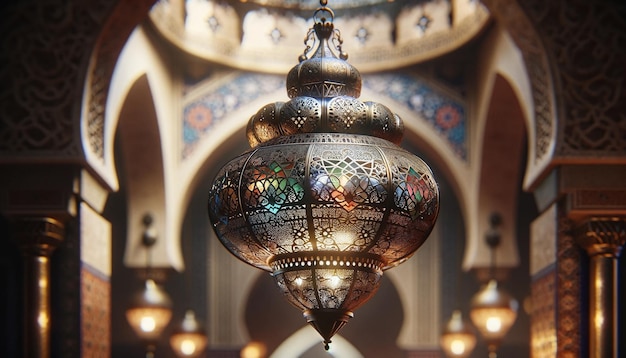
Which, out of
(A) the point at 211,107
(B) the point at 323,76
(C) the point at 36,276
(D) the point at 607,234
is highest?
(A) the point at 211,107

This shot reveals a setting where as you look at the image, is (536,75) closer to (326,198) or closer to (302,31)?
(326,198)

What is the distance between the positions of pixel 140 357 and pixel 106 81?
377 centimetres

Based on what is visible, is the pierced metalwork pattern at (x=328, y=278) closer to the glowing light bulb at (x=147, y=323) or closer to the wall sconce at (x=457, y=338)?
the glowing light bulb at (x=147, y=323)

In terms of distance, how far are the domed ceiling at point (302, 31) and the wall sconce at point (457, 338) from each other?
5.62ft

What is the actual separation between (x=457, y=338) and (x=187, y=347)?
5.79 feet

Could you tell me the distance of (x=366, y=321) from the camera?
9.78 metres

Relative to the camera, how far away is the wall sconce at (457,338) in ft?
23.7

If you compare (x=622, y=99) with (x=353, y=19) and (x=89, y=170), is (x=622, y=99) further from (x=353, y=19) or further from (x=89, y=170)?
(x=353, y=19)

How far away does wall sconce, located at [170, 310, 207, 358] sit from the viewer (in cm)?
731

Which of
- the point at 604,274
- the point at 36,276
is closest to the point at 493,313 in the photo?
the point at 604,274

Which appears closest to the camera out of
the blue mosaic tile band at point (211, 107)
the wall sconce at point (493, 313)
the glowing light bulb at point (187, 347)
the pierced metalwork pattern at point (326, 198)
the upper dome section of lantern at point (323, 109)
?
the pierced metalwork pattern at point (326, 198)

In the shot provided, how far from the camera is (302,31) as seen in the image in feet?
24.3

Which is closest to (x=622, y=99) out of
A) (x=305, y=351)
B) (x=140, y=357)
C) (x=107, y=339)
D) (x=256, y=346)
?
(x=107, y=339)

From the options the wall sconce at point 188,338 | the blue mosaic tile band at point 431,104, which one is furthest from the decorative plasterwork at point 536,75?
the wall sconce at point 188,338
